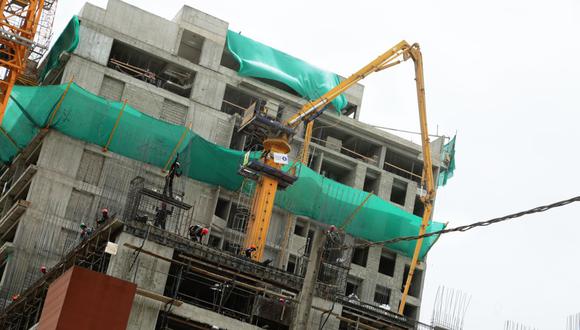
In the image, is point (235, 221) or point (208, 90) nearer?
point (235, 221)

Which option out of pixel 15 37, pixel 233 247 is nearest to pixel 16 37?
pixel 15 37

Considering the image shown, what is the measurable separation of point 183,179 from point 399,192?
2389 centimetres

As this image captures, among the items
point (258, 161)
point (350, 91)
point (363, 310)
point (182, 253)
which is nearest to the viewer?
point (182, 253)

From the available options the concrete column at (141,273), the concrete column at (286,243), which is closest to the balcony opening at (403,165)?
the concrete column at (286,243)

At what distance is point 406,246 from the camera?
77.9 metres

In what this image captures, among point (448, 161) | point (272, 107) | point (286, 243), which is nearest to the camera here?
point (286, 243)

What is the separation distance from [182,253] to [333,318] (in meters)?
7.91

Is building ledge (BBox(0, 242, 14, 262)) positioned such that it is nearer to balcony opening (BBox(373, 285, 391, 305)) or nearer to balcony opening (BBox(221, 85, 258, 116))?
balcony opening (BBox(221, 85, 258, 116))

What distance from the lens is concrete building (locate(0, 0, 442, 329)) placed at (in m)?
65.4

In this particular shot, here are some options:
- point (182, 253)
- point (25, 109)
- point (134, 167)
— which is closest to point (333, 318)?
point (182, 253)

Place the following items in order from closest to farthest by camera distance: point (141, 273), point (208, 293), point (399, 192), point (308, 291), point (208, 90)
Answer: point (308, 291)
point (141, 273)
point (208, 293)
point (208, 90)
point (399, 192)

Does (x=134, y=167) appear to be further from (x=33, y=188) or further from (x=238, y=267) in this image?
(x=238, y=267)

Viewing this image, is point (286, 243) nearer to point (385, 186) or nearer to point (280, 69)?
point (385, 186)

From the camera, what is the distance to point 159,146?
219 ft
